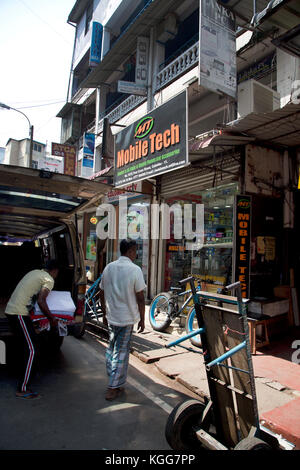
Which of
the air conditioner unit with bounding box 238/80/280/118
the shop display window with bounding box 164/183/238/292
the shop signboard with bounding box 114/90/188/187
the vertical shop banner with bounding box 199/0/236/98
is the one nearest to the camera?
the vertical shop banner with bounding box 199/0/236/98

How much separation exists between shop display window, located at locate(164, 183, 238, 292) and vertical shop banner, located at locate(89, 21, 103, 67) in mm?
9806

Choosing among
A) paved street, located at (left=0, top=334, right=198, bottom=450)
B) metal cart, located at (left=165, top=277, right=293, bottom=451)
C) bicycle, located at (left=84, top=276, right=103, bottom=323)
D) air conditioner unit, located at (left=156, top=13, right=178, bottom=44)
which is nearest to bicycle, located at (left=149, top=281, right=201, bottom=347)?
bicycle, located at (left=84, top=276, right=103, bottom=323)

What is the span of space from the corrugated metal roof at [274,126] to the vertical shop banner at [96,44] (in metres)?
11.6

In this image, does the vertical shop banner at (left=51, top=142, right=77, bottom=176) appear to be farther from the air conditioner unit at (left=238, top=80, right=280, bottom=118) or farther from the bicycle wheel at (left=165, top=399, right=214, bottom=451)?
the bicycle wheel at (left=165, top=399, right=214, bottom=451)

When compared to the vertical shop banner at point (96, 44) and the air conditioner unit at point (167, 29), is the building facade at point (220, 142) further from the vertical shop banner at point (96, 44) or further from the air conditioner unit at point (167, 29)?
the vertical shop banner at point (96, 44)

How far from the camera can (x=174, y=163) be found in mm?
6453

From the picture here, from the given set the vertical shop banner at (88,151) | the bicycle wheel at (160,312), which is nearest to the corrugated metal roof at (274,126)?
the bicycle wheel at (160,312)

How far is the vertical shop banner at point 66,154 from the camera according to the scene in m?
15.8

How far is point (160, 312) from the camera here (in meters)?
7.24

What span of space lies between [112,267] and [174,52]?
35.0 ft

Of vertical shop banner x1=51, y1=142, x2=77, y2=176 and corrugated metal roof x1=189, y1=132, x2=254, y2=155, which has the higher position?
vertical shop banner x1=51, y1=142, x2=77, y2=176

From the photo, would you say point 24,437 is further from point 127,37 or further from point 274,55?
point 127,37

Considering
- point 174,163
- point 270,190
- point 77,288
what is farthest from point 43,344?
point 270,190

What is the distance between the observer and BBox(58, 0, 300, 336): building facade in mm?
5660
